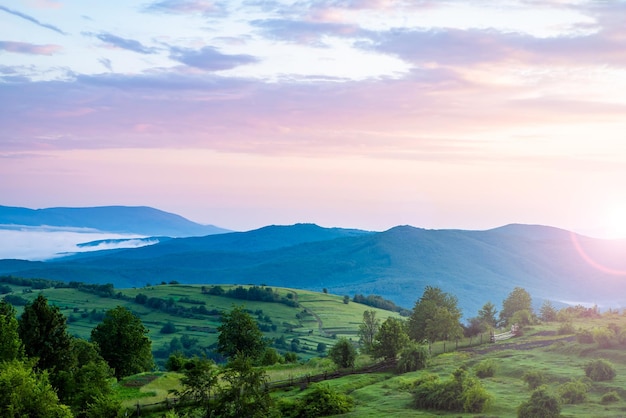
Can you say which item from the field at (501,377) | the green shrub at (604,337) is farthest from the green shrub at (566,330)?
the green shrub at (604,337)

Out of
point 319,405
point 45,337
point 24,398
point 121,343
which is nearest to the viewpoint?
point 24,398

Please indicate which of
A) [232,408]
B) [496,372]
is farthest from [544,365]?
[232,408]

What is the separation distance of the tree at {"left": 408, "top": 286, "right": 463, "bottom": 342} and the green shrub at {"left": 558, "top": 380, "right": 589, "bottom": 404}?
46.5 meters

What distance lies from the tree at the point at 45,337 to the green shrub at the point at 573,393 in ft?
191

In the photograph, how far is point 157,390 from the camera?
244ft

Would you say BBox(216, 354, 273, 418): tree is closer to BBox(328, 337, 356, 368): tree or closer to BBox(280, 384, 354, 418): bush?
BBox(280, 384, 354, 418): bush

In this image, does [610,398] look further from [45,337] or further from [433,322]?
[45,337]

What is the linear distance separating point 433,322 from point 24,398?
2673 inches

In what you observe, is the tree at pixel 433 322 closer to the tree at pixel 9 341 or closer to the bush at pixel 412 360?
the bush at pixel 412 360

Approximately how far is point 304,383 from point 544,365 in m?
27.6

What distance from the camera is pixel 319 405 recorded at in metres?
59.4

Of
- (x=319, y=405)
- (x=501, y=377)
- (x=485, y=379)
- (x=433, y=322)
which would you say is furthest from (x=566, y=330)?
(x=319, y=405)

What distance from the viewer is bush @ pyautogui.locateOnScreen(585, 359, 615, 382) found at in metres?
62.2

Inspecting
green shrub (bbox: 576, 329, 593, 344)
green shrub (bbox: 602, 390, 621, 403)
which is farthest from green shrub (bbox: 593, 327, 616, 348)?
green shrub (bbox: 602, 390, 621, 403)
